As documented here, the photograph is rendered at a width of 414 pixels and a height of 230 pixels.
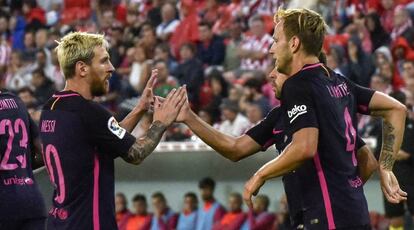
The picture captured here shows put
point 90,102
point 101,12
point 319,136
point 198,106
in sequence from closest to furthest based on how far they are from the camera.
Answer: point 319,136
point 90,102
point 198,106
point 101,12

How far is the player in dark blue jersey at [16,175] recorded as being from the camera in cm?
737

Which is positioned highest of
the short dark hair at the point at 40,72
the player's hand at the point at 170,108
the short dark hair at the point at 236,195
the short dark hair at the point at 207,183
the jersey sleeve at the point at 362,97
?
the jersey sleeve at the point at 362,97

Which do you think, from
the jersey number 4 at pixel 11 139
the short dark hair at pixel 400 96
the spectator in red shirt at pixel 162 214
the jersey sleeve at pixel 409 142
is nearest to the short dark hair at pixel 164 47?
the spectator in red shirt at pixel 162 214

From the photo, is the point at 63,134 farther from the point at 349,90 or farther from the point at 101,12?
the point at 101,12

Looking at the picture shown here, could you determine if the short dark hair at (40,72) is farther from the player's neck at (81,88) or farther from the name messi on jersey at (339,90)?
the name messi on jersey at (339,90)

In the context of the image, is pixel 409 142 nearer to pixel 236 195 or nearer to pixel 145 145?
pixel 236 195

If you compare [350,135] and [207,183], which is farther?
[207,183]

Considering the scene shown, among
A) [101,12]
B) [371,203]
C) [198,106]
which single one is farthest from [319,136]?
[101,12]

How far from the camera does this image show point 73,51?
6.40 metres

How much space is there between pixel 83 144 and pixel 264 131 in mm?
1098

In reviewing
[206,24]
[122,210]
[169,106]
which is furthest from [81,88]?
[206,24]

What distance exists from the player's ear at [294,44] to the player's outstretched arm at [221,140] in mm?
861

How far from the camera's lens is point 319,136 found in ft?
19.4

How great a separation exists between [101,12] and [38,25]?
4.13ft
